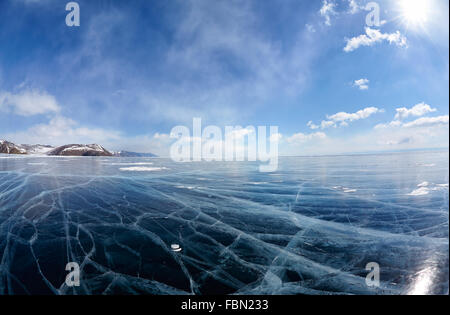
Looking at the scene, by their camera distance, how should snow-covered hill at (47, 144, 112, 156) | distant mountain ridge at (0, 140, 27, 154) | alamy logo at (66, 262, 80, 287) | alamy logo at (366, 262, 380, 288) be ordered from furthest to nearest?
snow-covered hill at (47, 144, 112, 156), distant mountain ridge at (0, 140, 27, 154), alamy logo at (366, 262, 380, 288), alamy logo at (66, 262, 80, 287)

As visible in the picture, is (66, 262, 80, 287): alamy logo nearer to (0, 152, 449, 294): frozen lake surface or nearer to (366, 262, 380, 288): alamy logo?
(0, 152, 449, 294): frozen lake surface

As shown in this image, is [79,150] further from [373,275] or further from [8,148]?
[373,275]

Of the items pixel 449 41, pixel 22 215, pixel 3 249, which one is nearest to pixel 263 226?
pixel 449 41

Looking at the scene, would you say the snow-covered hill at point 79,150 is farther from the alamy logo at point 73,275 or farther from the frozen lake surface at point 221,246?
the alamy logo at point 73,275

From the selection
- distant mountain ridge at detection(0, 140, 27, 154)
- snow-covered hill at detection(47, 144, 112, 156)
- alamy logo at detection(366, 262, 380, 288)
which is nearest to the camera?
alamy logo at detection(366, 262, 380, 288)

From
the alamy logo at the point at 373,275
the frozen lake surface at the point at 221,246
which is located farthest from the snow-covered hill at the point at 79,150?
the alamy logo at the point at 373,275

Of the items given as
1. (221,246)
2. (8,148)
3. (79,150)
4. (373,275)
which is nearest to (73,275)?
(221,246)

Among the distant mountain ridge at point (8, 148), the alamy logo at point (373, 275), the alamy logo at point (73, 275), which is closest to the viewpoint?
the alamy logo at point (73, 275)

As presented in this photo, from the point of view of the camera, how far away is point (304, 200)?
10805 millimetres

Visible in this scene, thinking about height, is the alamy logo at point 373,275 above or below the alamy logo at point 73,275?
below

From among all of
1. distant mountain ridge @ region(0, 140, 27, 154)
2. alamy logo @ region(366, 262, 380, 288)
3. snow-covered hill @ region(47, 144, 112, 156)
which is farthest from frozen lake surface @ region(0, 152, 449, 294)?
distant mountain ridge @ region(0, 140, 27, 154)
